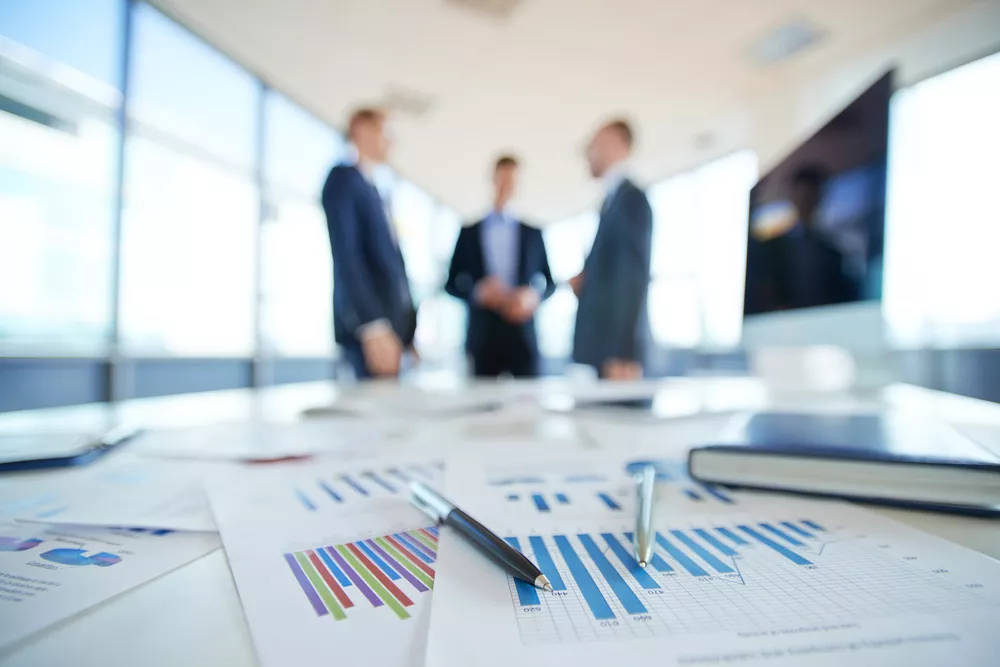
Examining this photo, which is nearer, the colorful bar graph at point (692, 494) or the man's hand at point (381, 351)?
the colorful bar graph at point (692, 494)

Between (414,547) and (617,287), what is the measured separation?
149 cm

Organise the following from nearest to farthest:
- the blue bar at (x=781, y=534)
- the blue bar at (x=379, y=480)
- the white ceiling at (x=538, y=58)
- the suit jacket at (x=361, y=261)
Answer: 1. the blue bar at (x=781, y=534)
2. the blue bar at (x=379, y=480)
3. the suit jacket at (x=361, y=261)
4. the white ceiling at (x=538, y=58)

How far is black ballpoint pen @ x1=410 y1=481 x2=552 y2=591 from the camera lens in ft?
0.70

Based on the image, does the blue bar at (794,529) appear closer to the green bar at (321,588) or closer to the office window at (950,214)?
the green bar at (321,588)

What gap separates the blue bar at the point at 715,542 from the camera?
25cm

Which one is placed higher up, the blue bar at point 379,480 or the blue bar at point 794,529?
the blue bar at point 794,529

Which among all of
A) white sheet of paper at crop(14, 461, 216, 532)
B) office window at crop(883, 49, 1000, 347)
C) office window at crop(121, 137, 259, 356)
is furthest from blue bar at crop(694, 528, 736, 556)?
office window at crop(121, 137, 259, 356)

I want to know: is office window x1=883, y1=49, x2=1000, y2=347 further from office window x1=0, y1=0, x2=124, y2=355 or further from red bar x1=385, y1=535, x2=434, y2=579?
office window x1=0, y1=0, x2=124, y2=355

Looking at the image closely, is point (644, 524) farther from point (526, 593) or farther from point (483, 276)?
point (483, 276)

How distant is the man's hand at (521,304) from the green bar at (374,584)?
146cm

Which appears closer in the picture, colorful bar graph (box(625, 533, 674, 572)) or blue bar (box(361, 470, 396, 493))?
colorful bar graph (box(625, 533, 674, 572))

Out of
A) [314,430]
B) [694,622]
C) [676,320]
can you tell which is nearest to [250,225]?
[314,430]

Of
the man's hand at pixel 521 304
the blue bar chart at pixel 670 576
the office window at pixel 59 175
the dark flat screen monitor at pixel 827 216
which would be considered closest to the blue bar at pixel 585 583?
the blue bar chart at pixel 670 576

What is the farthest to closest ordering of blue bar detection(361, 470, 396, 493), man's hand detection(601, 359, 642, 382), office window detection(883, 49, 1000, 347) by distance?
man's hand detection(601, 359, 642, 382)
office window detection(883, 49, 1000, 347)
blue bar detection(361, 470, 396, 493)
